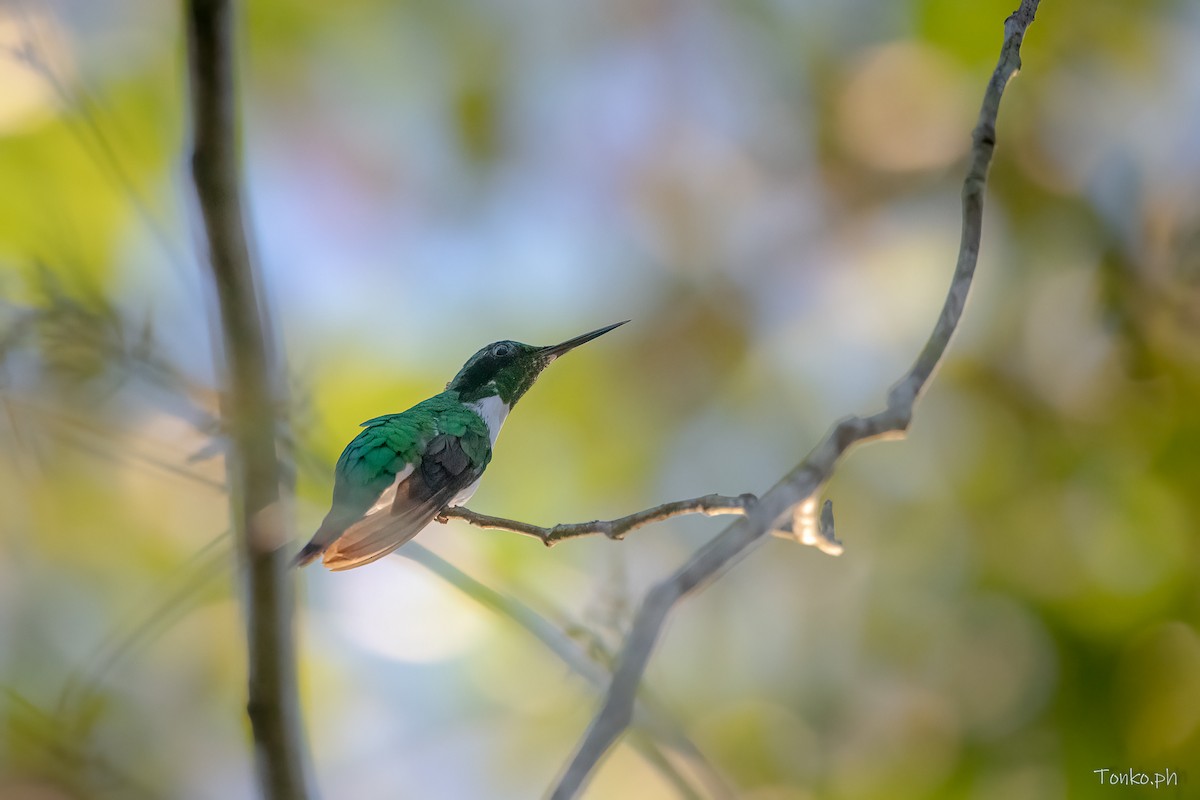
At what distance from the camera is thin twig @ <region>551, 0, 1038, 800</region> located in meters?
1.41

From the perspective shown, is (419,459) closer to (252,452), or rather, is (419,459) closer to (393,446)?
(393,446)

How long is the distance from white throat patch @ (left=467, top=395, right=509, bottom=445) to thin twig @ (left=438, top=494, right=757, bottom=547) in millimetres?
1261

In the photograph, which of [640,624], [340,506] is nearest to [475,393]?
[340,506]

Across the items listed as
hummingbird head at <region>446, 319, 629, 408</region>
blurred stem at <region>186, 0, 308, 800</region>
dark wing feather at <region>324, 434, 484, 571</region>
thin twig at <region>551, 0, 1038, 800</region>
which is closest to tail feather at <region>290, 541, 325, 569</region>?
dark wing feather at <region>324, 434, 484, 571</region>

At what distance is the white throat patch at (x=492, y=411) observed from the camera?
5.07m

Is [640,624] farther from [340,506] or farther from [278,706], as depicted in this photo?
[340,506]

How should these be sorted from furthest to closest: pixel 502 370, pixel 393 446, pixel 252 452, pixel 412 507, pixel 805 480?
pixel 502 370, pixel 393 446, pixel 412 507, pixel 252 452, pixel 805 480

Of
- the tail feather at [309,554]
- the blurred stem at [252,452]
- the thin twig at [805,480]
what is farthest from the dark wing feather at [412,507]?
the thin twig at [805,480]

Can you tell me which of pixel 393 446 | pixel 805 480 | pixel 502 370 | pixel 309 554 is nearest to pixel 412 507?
pixel 393 446

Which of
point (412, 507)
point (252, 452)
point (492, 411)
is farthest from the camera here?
point (492, 411)

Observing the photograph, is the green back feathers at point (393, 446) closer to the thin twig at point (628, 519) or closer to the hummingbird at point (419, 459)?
the hummingbird at point (419, 459)

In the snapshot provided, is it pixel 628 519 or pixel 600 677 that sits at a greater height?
pixel 628 519

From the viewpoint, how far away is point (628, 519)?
278 cm

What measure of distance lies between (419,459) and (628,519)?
5.36ft
